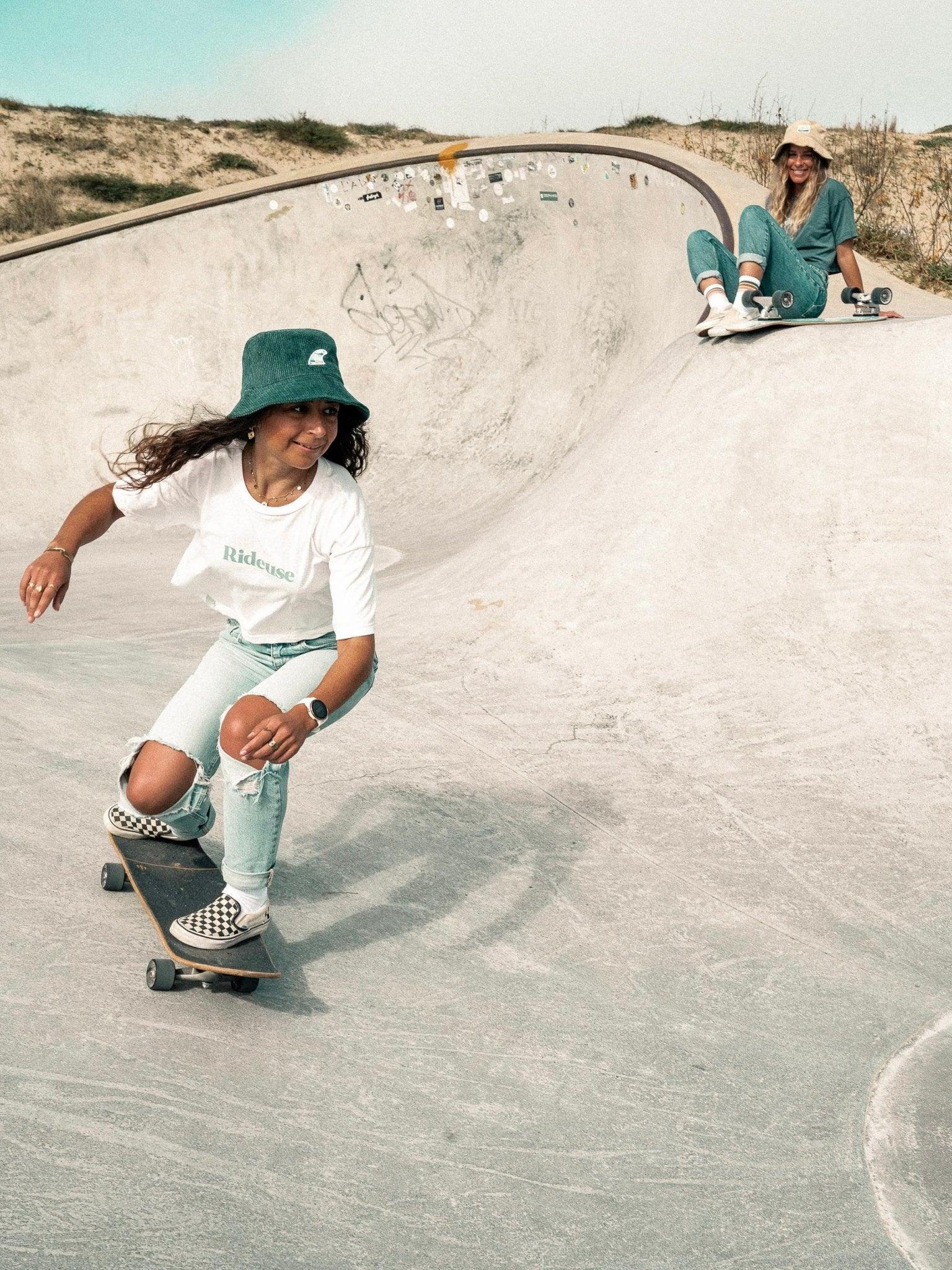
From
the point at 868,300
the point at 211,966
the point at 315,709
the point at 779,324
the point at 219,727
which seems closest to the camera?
the point at 315,709

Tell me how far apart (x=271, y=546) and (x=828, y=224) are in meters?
5.45

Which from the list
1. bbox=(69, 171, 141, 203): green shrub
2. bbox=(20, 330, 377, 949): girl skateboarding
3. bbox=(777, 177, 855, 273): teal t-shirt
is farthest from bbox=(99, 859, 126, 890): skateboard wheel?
bbox=(69, 171, 141, 203): green shrub

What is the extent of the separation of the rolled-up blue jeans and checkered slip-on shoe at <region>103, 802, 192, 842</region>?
4513mm

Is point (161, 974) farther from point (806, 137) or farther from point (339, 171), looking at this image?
point (339, 171)

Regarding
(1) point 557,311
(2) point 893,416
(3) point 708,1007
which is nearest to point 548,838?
(3) point 708,1007

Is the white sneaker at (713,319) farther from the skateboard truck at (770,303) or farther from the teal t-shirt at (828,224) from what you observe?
the teal t-shirt at (828,224)

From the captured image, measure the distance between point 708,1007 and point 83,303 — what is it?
426 inches

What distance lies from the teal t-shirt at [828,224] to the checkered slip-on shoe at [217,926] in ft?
18.9

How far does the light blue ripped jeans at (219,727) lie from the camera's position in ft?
8.44

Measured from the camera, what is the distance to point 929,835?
4070 millimetres

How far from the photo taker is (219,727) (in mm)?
2783

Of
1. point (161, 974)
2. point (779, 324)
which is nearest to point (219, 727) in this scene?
point (161, 974)

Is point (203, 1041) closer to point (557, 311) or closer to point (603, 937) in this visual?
point (603, 937)

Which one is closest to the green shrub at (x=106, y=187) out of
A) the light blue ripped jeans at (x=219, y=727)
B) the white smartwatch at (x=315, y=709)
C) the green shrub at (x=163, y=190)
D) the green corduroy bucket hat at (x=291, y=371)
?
the green shrub at (x=163, y=190)
